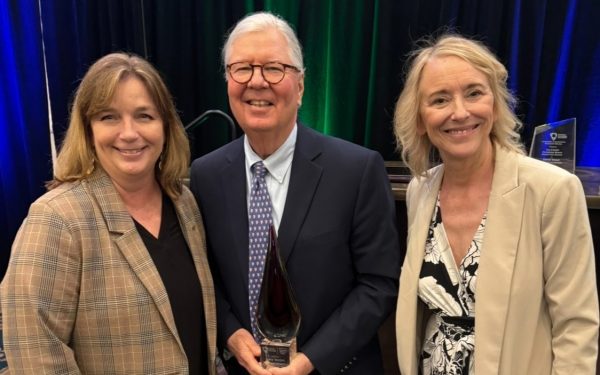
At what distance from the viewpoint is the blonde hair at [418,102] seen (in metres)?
1.30

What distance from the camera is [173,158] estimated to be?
4.70ft

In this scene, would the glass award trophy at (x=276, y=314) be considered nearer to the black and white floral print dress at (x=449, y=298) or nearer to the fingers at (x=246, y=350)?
the fingers at (x=246, y=350)

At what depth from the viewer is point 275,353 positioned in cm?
128

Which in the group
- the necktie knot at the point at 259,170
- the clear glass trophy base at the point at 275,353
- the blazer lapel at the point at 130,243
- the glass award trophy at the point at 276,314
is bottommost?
the clear glass trophy base at the point at 275,353

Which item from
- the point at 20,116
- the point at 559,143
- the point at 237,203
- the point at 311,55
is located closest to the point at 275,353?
the point at 237,203

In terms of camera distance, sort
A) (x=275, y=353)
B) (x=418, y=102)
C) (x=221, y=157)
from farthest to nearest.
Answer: (x=221, y=157), (x=418, y=102), (x=275, y=353)

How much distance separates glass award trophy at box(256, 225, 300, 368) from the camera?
1.26 m

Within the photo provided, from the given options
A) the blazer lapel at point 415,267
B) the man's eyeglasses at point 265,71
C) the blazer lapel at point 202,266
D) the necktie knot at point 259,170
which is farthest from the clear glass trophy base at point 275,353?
the man's eyeglasses at point 265,71

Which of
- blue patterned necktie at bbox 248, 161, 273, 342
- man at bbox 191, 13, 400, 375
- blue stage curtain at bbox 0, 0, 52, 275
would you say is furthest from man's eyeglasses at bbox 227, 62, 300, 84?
blue stage curtain at bbox 0, 0, 52, 275

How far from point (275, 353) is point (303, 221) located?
0.35 meters

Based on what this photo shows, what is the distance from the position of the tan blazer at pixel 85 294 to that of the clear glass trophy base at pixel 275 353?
0.70 feet

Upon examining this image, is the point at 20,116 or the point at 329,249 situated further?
the point at 20,116

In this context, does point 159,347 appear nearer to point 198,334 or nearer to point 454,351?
point 198,334

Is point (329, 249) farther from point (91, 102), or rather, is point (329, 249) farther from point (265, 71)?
point (91, 102)
